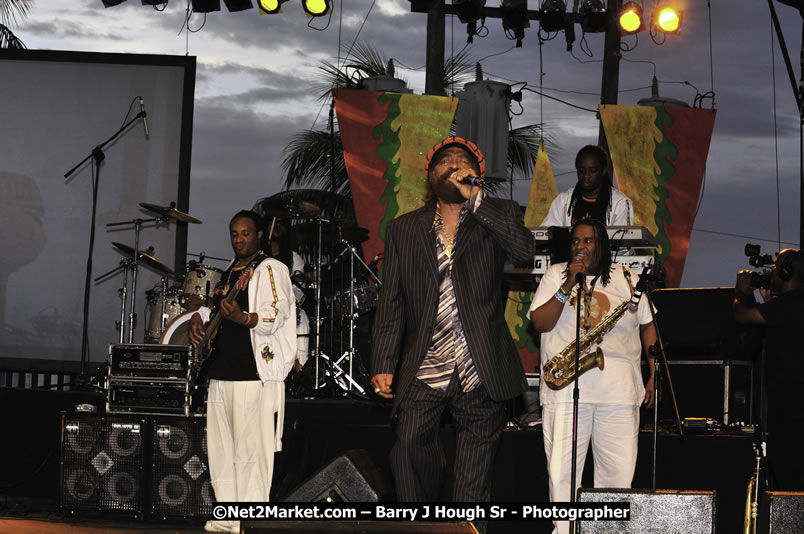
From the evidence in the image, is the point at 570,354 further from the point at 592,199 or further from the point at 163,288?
the point at 163,288

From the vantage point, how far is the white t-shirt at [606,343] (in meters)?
5.05

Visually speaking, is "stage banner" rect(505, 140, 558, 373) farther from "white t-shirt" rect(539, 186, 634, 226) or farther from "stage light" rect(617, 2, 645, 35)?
"white t-shirt" rect(539, 186, 634, 226)

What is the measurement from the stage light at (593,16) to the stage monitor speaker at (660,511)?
7266 mm

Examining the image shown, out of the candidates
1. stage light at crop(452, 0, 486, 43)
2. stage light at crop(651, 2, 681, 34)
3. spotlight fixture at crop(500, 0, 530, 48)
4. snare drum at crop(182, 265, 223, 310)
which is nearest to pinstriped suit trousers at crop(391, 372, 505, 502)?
snare drum at crop(182, 265, 223, 310)

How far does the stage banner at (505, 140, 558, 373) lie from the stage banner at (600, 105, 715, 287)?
741 mm

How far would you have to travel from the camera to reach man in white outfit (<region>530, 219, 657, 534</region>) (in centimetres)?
505

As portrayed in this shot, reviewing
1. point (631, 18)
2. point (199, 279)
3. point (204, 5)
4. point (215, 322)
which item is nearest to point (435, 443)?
point (215, 322)

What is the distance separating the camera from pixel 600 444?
5105mm

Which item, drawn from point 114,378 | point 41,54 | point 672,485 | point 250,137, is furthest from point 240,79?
point 672,485

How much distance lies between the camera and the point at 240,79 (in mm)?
12859

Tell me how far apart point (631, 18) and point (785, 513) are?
7.76 meters

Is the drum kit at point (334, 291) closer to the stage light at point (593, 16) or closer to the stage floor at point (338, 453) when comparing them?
the stage floor at point (338, 453)

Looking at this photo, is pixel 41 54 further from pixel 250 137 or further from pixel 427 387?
pixel 427 387

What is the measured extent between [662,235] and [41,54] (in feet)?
23.1
